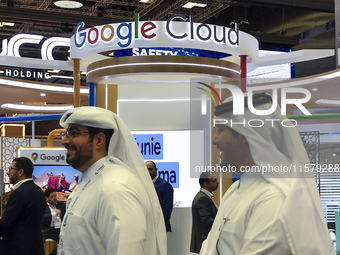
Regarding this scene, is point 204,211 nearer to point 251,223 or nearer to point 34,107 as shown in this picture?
point 251,223

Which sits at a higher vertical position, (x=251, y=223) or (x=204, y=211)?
(x=251, y=223)

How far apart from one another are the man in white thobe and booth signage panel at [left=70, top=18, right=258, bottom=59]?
344 cm

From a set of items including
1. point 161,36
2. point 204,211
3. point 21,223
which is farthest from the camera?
point 161,36

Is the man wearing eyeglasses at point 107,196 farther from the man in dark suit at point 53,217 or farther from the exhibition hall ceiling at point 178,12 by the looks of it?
the exhibition hall ceiling at point 178,12

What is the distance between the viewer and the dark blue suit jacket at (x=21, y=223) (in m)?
3.65

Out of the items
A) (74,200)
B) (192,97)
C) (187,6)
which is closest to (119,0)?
(187,6)

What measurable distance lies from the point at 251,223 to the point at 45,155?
5.37m

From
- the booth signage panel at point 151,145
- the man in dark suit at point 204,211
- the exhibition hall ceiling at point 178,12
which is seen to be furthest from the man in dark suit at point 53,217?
the exhibition hall ceiling at point 178,12

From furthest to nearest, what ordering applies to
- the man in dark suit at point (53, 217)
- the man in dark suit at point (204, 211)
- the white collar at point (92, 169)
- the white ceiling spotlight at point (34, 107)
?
1. the white ceiling spotlight at point (34, 107)
2. the man in dark suit at point (53, 217)
3. the man in dark suit at point (204, 211)
4. the white collar at point (92, 169)

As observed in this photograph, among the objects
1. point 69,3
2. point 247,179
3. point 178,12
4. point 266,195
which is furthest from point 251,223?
point 178,12

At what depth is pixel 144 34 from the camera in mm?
5219

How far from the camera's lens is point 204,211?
4.73 metres

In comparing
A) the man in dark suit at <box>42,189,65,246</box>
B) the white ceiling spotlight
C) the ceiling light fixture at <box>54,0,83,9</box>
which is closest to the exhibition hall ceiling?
the ceiling light fixture at <box>54,0,83,9</box>

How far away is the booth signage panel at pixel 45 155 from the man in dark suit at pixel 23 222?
2.59m
